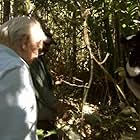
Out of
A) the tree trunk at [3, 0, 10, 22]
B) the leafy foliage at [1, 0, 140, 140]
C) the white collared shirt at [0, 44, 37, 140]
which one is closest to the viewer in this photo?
the white collared shirt at [0, 44, 37, 140]

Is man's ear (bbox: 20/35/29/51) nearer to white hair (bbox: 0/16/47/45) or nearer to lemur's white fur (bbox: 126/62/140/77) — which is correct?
white hair (bbox: 0/16/47/45)

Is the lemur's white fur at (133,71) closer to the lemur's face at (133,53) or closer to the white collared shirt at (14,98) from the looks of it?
the lemur's face at (133,53)

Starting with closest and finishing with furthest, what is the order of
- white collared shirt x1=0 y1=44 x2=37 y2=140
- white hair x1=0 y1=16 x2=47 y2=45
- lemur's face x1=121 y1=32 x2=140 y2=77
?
white collared shirt x1=0 y1=44 x2=37 y2=140 < white hair x1=0 y1=16 x2=47 y2=45 < lemur's face x1=121 y1=32 x2=140 y2=77

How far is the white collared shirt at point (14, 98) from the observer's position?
150cm

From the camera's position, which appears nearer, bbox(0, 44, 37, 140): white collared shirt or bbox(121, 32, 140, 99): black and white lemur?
bbox(0, 44, 37, 140): white collared shirt

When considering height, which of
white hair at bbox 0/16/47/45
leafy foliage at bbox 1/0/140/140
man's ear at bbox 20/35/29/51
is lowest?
leafy foliage at bbox 1/0/140/140

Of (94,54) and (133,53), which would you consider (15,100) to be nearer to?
(133,53)

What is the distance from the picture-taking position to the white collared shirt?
1.50 metres

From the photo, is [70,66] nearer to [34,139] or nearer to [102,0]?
[102,0]

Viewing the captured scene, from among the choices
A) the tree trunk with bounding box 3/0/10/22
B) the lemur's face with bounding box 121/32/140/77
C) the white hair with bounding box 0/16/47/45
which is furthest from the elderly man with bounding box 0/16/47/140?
the tree trunk with bounding box 3/0/10/22

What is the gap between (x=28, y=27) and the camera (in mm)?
2561

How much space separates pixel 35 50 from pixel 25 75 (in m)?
1.21

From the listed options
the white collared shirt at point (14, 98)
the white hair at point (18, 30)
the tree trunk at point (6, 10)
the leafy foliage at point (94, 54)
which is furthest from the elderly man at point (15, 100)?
the tree trunk at point (6, 10)

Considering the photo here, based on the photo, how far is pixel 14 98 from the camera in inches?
59.8
